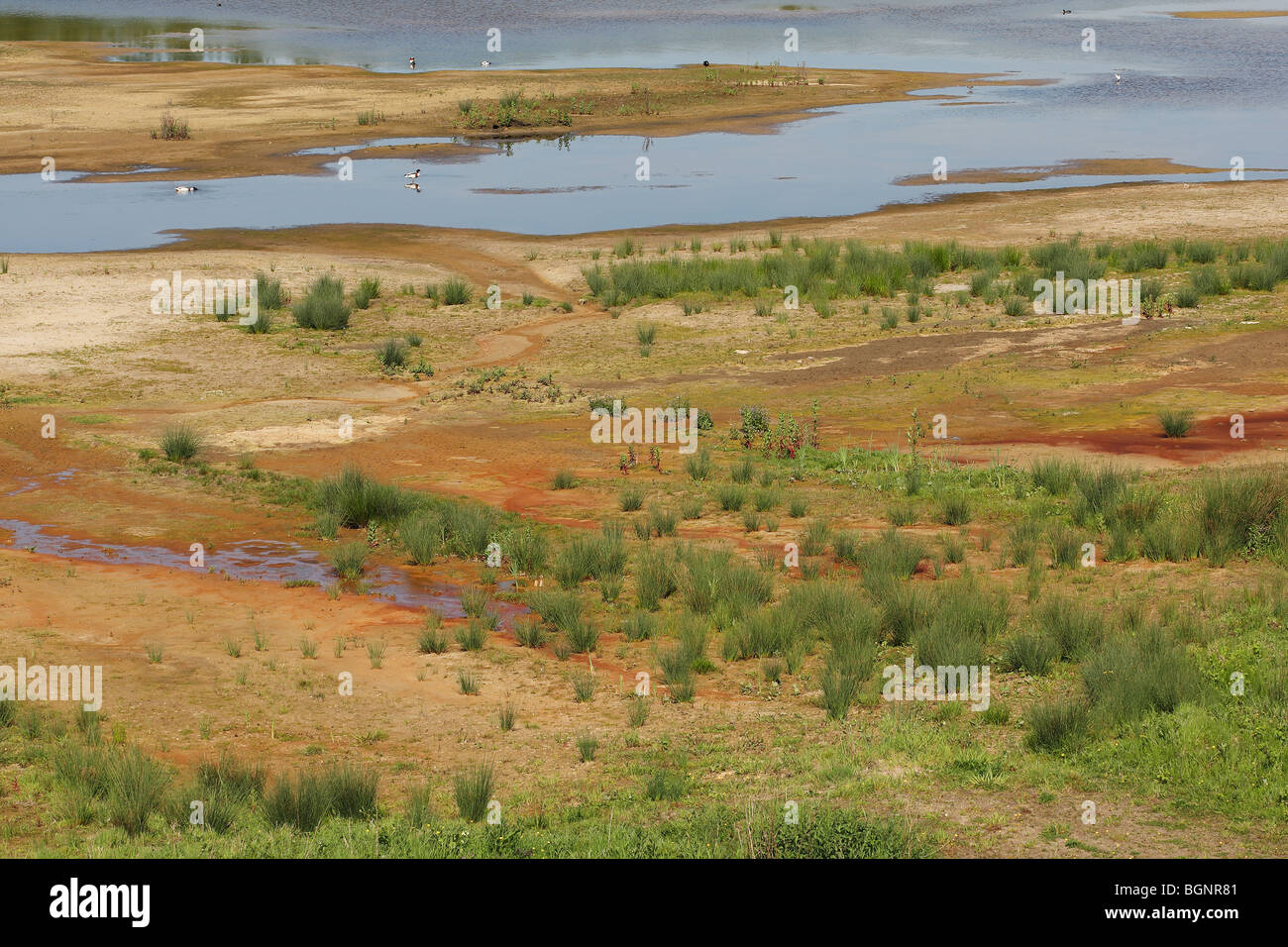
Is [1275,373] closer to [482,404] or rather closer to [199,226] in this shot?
[482,404]

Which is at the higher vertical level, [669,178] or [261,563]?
[669,178]

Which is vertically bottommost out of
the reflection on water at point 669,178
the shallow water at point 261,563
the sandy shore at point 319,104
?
the shallow water at point 261,563

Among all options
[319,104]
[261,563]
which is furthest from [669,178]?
[261,563]

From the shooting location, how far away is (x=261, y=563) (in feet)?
45.4

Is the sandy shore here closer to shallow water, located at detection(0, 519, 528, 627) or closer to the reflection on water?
the reflection on water

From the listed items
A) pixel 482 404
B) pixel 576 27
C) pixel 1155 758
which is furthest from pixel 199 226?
pixel 576 27

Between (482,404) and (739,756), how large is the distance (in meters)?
12.0

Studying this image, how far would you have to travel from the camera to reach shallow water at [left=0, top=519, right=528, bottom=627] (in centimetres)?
1300

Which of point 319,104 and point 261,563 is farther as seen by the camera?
point 319,104

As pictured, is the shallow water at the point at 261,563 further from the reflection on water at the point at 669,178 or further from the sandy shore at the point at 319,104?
the sandy shore at the point at 319,104

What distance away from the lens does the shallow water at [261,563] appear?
13.0 m

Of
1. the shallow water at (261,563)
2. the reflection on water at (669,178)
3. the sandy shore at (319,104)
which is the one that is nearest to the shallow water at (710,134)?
the reflection on water at (669,178)

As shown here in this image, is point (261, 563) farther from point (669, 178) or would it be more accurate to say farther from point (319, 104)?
point (319, 104)
